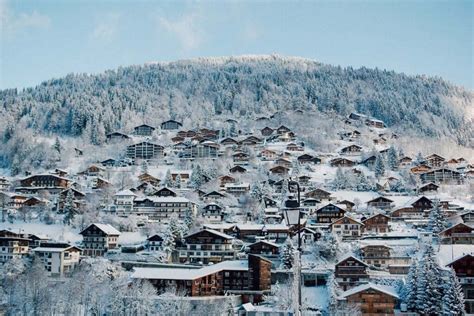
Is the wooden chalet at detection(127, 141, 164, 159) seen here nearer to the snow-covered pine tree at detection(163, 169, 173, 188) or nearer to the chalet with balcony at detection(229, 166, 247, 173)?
the chalet with balcony at detection(229, 166, 247, 173)

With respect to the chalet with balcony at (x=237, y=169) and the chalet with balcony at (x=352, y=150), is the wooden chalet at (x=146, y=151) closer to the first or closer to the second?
the chalet with balcony at (x=237, y=169)

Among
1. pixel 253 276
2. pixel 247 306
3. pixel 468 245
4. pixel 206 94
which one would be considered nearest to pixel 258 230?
pixel 253 276

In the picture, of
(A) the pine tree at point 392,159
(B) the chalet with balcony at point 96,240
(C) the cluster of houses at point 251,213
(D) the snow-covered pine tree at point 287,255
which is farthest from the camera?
(A) the pine tree at point 392,159

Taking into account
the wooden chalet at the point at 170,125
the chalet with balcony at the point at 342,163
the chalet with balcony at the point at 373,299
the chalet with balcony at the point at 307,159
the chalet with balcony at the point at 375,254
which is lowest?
the chalet with balcony at the point at 373,299

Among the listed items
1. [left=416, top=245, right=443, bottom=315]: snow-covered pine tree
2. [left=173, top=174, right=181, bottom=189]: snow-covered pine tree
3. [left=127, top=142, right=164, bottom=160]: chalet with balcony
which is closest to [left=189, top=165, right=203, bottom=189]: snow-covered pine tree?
[left=173, top=174, right=181, bottom=189]: snow-covered pine tree

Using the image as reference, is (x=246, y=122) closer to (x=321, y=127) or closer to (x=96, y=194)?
(x=321, y=127)

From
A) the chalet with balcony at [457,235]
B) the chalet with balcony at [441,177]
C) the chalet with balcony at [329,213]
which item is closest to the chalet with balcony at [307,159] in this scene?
the chalet with balcony at [441,177]

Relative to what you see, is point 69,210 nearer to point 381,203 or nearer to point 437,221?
point 381,203
